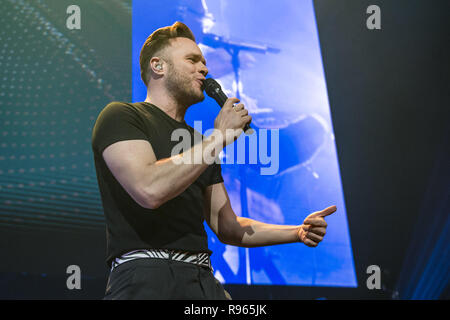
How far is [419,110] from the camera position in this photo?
260 centimetres

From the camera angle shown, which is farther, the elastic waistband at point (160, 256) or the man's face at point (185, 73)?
the man's face at point (185, 73)

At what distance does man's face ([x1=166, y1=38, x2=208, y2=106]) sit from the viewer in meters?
1.46

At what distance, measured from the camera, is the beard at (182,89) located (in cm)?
145

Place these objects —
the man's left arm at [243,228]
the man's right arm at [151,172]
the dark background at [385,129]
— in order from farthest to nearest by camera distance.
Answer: the dark background at [385,129] → the man's left arm at [243,228] → the man's right arm at [151,172]

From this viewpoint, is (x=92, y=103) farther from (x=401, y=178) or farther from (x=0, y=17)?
(x=401, y=178)

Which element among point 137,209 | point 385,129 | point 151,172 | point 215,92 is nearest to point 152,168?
point 151,172

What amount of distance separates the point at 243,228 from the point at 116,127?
58cm

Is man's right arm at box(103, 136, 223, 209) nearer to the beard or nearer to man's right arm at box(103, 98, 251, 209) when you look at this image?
man's right arm at box(103, 98, 251, 209)

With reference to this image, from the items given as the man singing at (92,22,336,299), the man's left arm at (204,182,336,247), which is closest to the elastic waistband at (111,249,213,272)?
the man singing at (92,22,336,299)

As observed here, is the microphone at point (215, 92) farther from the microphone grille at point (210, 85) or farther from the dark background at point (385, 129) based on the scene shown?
the dark background at point (385, 129)

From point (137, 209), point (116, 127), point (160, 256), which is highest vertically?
point (116, 127)

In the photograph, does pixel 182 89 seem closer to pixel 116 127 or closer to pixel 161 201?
pixel 116 127

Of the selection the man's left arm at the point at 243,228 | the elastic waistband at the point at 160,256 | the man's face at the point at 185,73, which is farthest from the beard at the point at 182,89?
the elastic waistband at the point at 160,256

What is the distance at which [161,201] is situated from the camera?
1.09 metres
